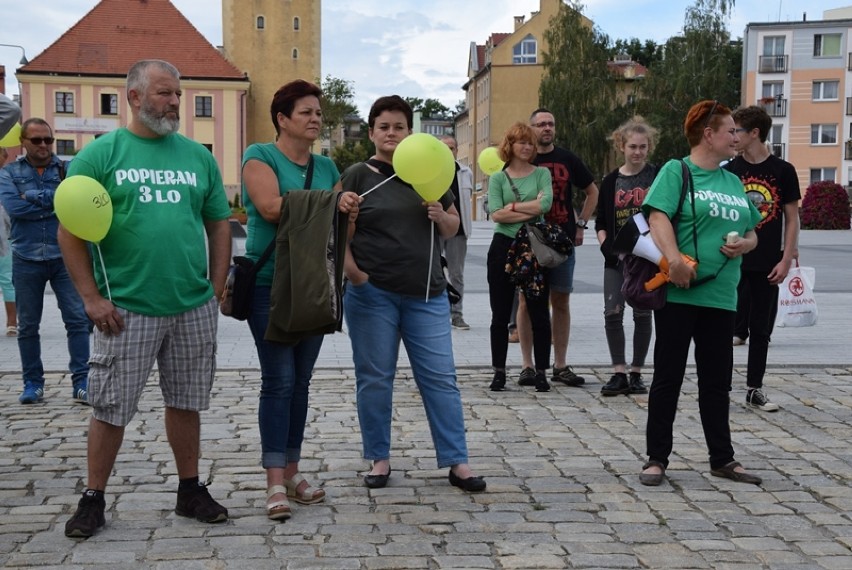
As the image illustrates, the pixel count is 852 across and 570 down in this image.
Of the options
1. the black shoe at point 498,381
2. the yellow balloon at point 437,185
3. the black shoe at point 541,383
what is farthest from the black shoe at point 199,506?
the black shoe at point 541,383

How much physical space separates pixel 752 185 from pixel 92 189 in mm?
4791

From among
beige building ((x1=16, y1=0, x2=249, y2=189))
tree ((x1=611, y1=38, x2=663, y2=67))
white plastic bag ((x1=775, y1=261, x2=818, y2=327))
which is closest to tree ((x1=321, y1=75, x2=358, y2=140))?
beige building ((x1=16, y1=0, x2=249, y2=189))

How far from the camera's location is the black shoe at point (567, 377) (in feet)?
29.0

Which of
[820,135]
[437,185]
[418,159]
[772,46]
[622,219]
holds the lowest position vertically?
[622,219]

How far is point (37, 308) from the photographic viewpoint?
8.13 metres

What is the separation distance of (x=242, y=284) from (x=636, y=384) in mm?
4278

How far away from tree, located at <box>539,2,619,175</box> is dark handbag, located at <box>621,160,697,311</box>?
209 ft

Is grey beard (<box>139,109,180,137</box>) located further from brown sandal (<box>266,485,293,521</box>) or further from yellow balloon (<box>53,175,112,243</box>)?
brown sandal (<box>266,485,293,521</box>)

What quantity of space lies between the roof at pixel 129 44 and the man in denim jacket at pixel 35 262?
7069cm

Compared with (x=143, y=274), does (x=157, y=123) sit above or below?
above

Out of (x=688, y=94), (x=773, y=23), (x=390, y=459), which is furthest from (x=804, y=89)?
(x=390, y=459)

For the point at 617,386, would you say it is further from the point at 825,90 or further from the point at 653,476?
the point at 825,90

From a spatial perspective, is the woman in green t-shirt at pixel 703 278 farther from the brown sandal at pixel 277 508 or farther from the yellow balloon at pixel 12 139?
the yellow balloon at pixel 12 139

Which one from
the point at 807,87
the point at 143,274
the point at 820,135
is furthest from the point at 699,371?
the point at 807,87
